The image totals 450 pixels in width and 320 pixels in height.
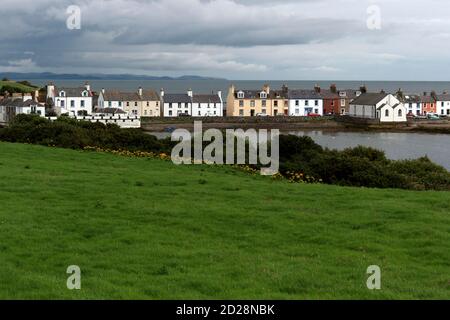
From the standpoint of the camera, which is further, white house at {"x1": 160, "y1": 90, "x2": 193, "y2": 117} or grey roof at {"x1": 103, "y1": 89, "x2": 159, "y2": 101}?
white house at {"x1": 160, "y1": 90, "x2": 193, "y2": 117}

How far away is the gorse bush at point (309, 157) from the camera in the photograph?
29.4 metres

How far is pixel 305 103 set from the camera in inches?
5335

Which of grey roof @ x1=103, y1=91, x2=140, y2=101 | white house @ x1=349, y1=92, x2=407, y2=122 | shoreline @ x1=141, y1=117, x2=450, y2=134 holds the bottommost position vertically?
shoreline @ x1=141, y1=117, x2=450, y2=134

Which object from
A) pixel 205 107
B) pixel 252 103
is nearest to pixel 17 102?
→ pixel 205 107

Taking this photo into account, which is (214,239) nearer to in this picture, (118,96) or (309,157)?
(309,157)

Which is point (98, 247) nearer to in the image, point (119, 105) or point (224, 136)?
point (224, 136)

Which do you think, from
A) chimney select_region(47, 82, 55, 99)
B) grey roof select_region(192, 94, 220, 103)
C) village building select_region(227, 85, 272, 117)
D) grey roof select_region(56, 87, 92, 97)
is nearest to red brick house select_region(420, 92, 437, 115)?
village building select_region(227, 85, 272, 117)

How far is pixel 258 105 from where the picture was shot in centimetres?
13400

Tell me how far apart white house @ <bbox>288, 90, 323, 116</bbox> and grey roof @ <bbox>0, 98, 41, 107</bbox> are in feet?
178

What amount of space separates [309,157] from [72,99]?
282 ft

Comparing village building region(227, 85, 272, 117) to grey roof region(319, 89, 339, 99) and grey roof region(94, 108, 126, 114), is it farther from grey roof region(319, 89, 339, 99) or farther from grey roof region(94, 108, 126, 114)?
grey roof region(94, 108, 126, 114)

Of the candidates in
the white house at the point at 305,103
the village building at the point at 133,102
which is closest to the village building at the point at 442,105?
the white house at the point at 305,103

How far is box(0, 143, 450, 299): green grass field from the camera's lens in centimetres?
1186

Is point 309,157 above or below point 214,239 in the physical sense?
above
